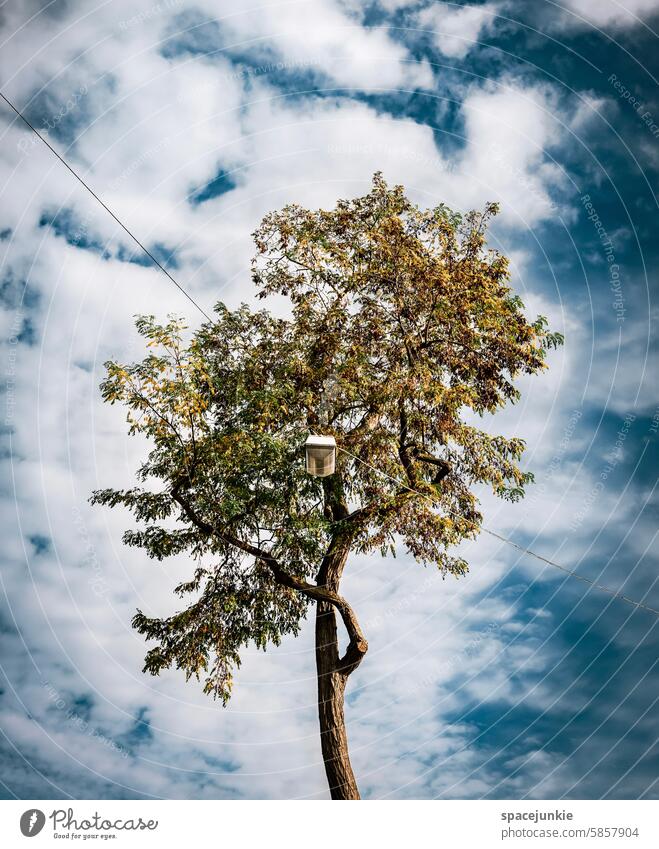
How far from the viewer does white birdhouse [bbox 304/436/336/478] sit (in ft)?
21.4

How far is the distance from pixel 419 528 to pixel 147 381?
424cm

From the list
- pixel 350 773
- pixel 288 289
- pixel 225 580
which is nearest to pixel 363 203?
pixel 288 289

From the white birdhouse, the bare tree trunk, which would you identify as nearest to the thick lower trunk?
the bare tree trunk

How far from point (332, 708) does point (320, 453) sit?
408 centimetres

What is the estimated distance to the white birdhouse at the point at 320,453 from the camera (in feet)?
21.4

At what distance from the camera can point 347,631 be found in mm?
9242

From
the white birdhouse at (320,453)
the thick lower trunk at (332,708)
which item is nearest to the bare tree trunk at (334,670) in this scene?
the thick lower trunk at (332,708)

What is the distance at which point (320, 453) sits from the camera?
662cm

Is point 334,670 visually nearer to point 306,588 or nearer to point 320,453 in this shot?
point 306,588

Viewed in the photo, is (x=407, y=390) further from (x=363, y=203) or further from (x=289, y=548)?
(x=363, y=203)

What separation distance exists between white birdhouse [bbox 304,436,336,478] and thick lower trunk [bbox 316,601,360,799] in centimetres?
362

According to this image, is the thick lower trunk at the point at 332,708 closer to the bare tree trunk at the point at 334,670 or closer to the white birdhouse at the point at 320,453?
the bare tree trunk at the point at 334,670

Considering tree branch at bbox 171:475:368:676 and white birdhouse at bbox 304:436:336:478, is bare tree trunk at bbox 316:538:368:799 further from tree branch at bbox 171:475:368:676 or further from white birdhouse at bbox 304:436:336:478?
white birdhouse at bbox 304:436:336:478

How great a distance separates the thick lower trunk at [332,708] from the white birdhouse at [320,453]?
362cm
